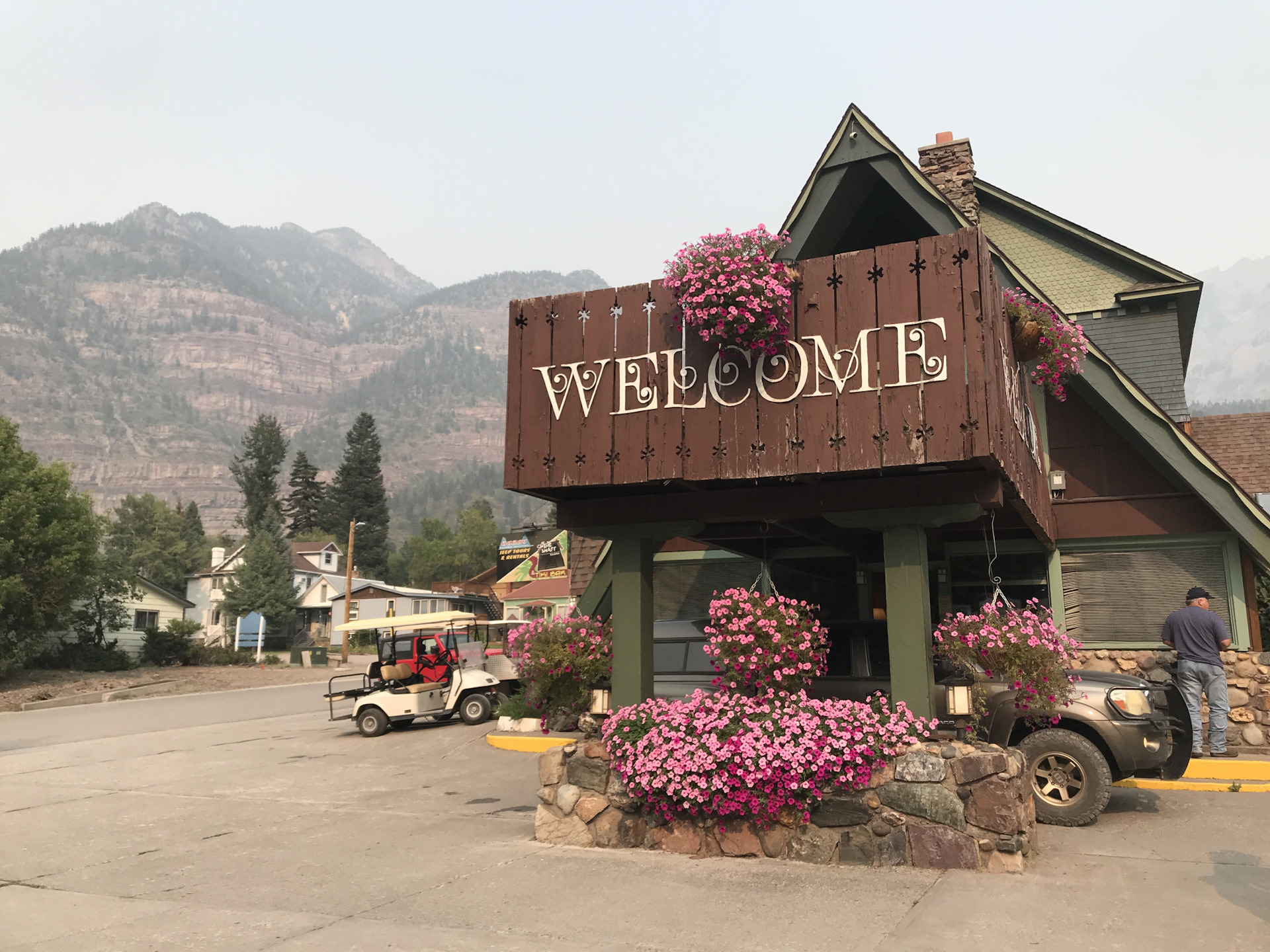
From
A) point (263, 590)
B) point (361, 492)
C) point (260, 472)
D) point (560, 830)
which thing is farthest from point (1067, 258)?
point (361, 492)

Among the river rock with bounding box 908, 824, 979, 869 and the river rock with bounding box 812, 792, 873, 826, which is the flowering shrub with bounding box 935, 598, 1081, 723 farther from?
the river rock with bounding box 812, 792, 873, 826

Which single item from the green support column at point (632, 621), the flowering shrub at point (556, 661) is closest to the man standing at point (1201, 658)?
the green support column at point (632, 621)

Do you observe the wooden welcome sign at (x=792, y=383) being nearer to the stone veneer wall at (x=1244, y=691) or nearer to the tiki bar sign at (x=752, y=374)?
the tiki bar sign at (x=752, y=374)

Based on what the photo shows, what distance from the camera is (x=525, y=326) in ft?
26.4

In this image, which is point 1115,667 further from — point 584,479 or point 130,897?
point 130,897

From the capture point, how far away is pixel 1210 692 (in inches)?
402

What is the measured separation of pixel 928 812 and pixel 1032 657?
5.56 ft

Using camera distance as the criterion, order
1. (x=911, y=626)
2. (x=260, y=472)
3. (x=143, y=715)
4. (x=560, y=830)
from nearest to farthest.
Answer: (x=911, y=626) < (x=560, y=830) < (x=143, y=715) < (x=260, y=472)

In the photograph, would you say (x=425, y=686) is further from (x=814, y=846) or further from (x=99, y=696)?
(x=99, y=696)

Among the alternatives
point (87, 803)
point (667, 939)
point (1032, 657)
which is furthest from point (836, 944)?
point (87, 803)

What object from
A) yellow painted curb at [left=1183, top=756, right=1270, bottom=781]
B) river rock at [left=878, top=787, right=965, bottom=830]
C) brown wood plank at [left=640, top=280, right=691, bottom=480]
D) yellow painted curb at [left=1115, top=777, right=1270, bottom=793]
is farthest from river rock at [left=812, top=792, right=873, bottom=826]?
yellow painted curb at [left=1183, top=756, right=1270, bottom=781]

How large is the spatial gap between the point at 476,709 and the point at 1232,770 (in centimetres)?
1223

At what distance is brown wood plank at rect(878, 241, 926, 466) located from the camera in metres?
6.56

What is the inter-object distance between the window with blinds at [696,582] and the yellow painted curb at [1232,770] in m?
6.30
